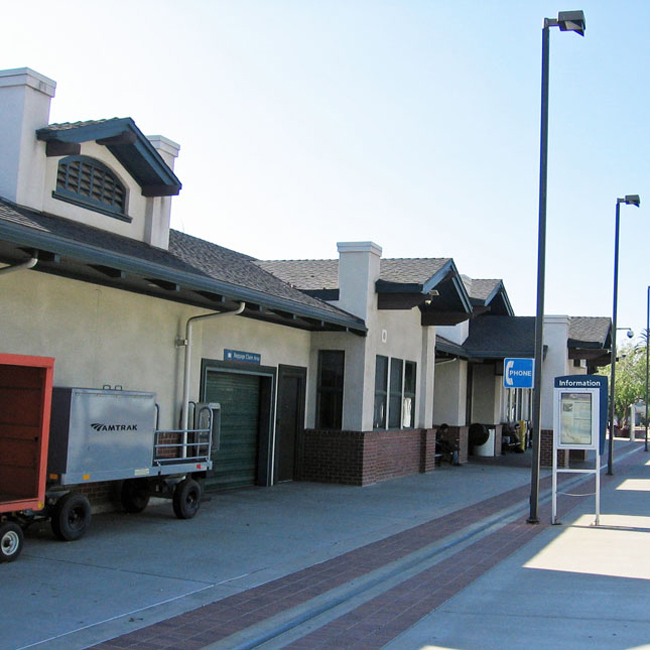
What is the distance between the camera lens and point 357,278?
1730cm

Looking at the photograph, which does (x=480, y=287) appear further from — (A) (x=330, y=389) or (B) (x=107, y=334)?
(B) (x=107, y=334)

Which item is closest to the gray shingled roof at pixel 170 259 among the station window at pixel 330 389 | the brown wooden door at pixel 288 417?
the station window at pixel 330 389

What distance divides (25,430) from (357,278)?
918cm

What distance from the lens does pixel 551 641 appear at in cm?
659

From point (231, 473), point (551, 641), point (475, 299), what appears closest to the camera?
point (551, 641)

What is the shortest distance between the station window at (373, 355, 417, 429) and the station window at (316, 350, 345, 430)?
1079mm

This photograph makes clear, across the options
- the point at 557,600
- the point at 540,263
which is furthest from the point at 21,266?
the point at 540,263

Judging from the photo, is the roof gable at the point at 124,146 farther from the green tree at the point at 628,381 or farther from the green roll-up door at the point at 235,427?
the green tree at the point at 628,381

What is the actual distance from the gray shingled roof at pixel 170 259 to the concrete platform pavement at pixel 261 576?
316 cm

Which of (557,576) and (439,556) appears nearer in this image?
(557,576)

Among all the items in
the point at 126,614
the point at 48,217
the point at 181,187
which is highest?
the point at 181,187

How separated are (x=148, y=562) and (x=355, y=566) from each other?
7.16 feet

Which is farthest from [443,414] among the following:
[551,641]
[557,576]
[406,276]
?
[551,641]

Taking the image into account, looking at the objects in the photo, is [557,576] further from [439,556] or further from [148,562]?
Result: [148,562]
